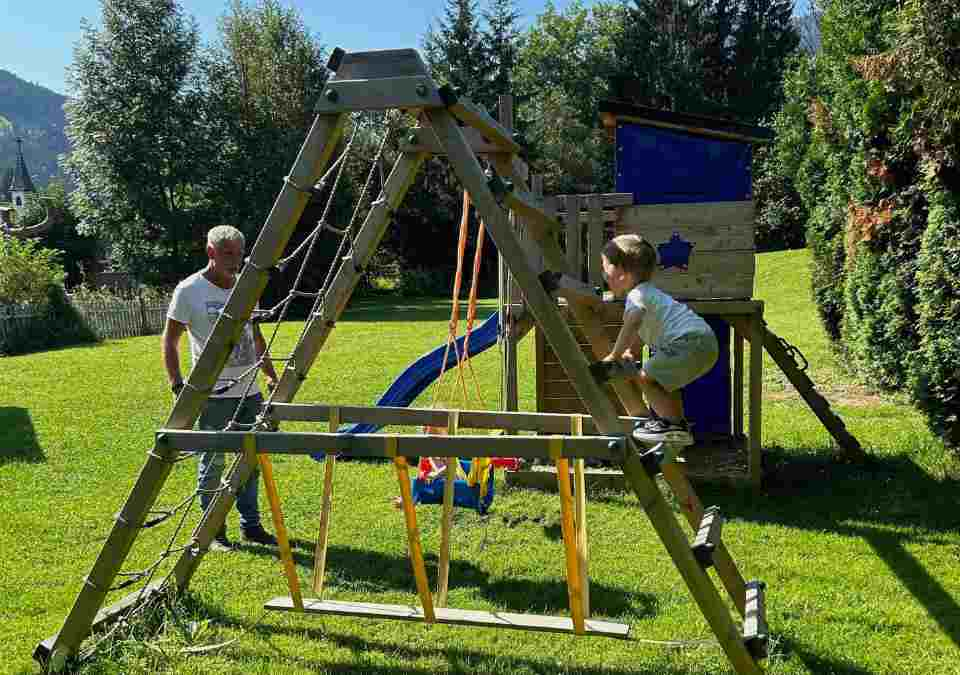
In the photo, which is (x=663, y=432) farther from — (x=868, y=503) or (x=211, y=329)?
(x=868, y=503)

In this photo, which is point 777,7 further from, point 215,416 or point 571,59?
point 215,416

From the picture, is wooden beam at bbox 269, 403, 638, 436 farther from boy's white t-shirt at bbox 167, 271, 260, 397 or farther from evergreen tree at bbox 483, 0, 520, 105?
evergreen tree at bbox 483, 0, 520, 105

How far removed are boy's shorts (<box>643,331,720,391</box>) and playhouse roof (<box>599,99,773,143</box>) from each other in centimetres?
356

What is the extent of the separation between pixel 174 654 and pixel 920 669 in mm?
3487

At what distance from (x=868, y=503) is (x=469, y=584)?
10.6ft

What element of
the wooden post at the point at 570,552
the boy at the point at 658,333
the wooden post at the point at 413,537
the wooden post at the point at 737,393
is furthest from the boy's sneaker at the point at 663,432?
the wooden post at the point at 737,393

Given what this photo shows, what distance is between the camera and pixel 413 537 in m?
3.46

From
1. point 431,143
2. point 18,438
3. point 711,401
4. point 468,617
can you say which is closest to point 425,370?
point 711,401

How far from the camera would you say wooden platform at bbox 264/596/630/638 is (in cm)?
338

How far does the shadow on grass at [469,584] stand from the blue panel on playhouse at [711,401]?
11.9 ft

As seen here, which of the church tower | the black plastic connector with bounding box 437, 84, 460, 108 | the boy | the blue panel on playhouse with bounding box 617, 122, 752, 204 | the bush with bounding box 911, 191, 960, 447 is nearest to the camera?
the black plastic connector with bounding box 437, 84, 460, 108

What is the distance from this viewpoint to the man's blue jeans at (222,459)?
493 centimetres

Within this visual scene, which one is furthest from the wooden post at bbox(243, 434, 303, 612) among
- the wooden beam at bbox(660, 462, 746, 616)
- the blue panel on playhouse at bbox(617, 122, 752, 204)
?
the blue panel on playhouse at bbox(617, 122, 752, 204)

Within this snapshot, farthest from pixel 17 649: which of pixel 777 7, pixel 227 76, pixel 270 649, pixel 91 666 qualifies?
pixel 777 7
